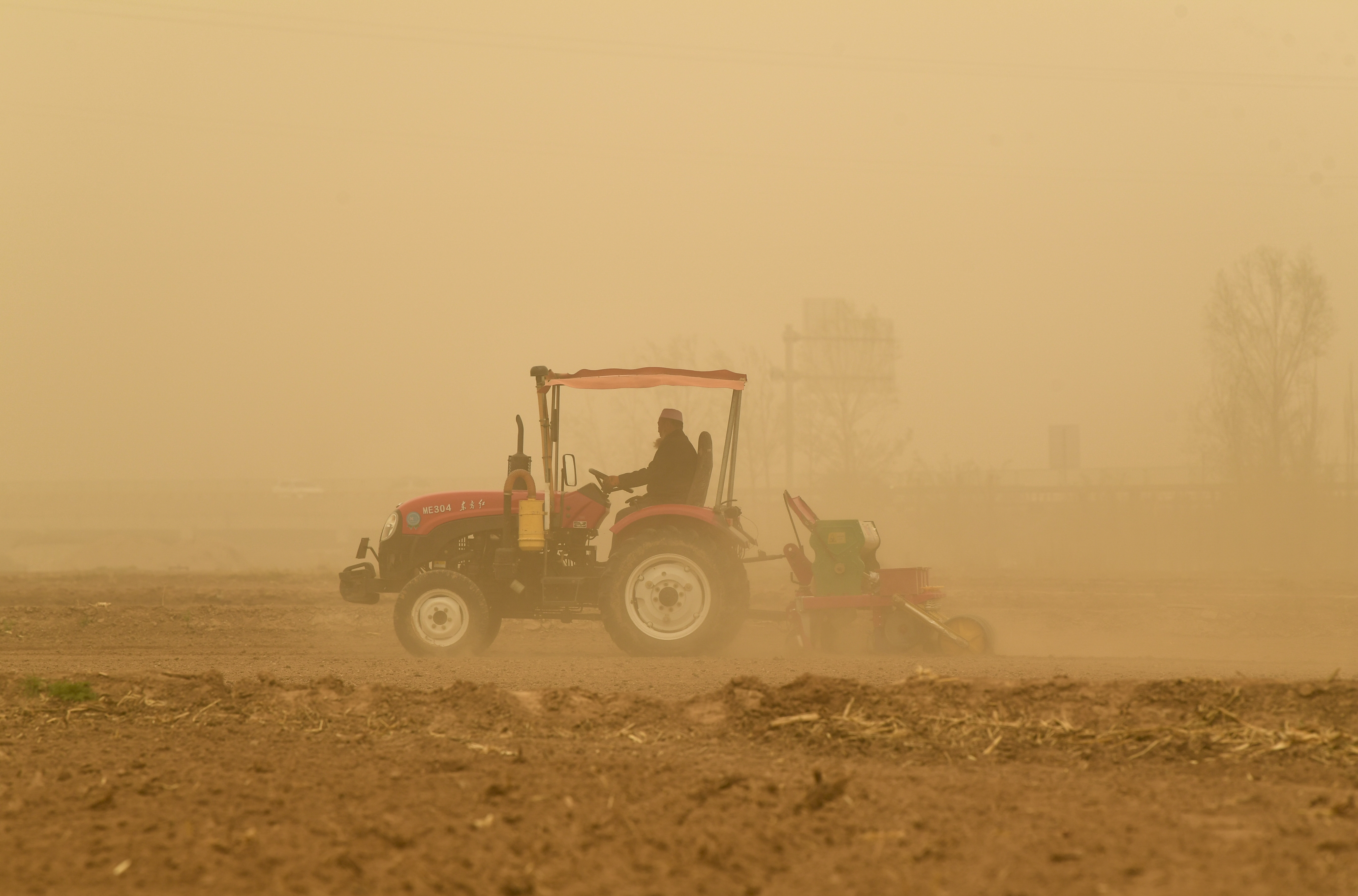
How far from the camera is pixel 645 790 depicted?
12.4ft

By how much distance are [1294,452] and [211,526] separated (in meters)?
36.9

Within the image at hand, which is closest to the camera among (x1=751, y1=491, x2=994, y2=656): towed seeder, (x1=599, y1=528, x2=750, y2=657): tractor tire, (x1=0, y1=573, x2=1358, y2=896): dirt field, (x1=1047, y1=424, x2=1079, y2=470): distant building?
(x1=0, y1=573, x2=1358, y2=896): dirt field

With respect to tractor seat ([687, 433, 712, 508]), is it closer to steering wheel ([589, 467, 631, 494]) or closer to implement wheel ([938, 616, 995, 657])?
steering wheel ([589, 467, 631, 494])

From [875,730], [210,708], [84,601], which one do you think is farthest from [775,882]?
[84,601]

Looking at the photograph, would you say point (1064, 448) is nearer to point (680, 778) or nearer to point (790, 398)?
point (790, 398)

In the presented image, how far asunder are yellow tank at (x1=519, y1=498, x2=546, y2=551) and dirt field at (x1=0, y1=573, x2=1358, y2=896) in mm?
1103

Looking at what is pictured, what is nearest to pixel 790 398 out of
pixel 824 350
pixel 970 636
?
pixel 824 350

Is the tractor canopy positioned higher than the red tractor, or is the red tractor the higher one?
the tractor canopy

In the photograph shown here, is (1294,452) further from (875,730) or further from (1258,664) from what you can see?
(875,730)

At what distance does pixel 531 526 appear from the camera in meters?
8.64

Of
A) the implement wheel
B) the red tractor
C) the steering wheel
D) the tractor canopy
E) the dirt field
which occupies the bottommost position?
the implement wheel

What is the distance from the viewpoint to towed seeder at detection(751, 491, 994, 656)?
887 cm

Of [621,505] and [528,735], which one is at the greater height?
[621,505]

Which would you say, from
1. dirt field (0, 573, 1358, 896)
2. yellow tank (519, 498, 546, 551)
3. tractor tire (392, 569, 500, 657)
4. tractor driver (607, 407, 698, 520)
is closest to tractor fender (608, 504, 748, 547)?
tractor driver (607, 407, 698, 520)
